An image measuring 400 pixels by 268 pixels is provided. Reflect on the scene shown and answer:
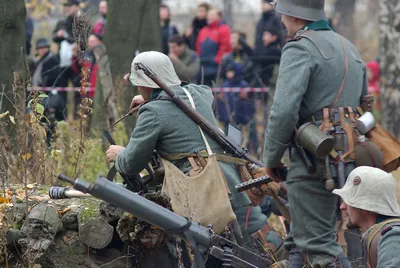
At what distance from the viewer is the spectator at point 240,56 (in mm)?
15281

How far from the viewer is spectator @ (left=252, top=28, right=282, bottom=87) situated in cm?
1505

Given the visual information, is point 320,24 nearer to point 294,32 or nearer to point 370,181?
point 294,32

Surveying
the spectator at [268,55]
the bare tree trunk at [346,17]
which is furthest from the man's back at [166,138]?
the bare tree trunk at [346,17]

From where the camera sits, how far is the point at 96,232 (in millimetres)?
6504

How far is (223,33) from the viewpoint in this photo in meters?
15.9

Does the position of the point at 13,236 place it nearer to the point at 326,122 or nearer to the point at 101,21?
the point at 326,122

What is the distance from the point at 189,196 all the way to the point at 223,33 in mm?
9588

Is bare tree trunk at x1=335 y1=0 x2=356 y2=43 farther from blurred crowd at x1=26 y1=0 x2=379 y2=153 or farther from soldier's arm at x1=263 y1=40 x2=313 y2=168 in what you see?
soldier's arm at x1=263 y1=40 x2=313 y2=168

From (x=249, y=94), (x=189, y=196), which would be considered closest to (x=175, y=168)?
(x=189, y=196)

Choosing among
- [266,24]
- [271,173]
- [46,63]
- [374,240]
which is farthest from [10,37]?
[266,24]

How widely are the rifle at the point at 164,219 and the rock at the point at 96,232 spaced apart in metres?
1.05

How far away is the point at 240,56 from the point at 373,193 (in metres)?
10.7

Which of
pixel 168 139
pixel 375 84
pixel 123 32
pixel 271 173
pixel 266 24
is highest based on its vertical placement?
pixel 168 139

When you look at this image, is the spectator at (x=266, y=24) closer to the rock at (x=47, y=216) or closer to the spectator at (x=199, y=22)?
the spectator at (x=199, y=22)
